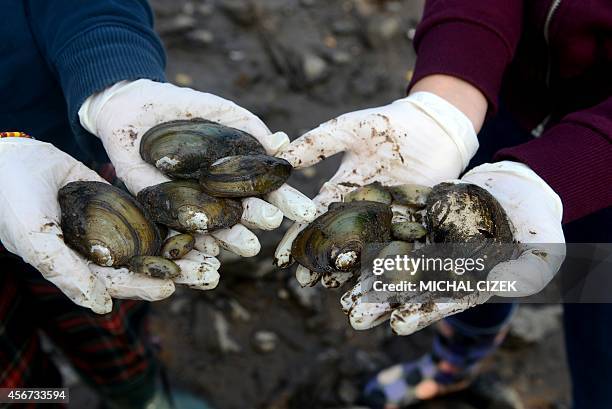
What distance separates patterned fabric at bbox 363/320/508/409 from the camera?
322 cm

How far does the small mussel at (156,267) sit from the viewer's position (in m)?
1.91

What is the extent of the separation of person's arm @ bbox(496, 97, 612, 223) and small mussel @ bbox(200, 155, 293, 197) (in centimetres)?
92

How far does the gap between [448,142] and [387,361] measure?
1.77 m

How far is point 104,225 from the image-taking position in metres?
1.98

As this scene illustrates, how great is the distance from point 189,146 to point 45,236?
615 mm

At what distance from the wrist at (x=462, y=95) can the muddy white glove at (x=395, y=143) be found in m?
0.04

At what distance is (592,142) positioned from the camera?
203cm

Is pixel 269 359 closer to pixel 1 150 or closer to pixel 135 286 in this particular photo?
pixel 135 286

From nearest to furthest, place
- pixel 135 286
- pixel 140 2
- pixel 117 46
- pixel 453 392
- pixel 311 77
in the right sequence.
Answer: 1. pixel 135 286
2. pixel 117 46
3. pixel 140 2
4. pixel 453 392
5. pixel 311 77

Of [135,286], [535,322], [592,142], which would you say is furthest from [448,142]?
[535,322]

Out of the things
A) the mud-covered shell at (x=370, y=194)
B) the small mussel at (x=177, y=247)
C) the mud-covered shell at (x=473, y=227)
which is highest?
the mud-covered shell at (x=473, y=227)

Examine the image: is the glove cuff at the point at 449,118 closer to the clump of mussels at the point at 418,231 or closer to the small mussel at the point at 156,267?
the clump of mussels at the point at 418,231

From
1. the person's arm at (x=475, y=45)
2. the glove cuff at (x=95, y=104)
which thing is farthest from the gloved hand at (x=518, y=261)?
the glove cuff at (x=95, y=104)

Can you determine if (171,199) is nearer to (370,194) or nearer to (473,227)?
(370,194)
